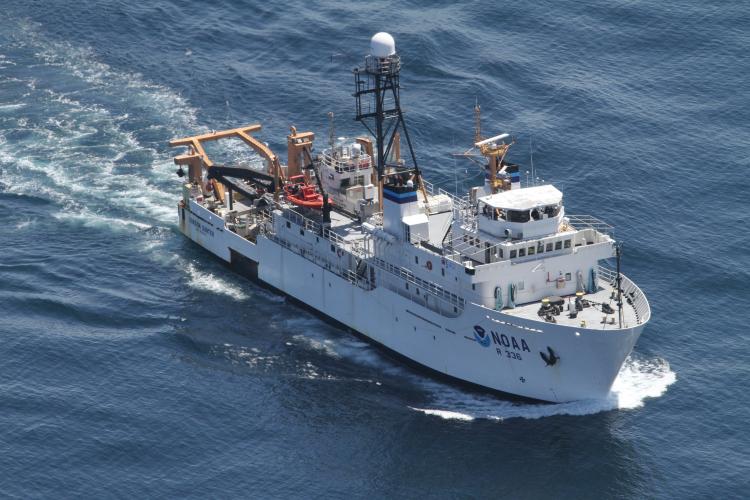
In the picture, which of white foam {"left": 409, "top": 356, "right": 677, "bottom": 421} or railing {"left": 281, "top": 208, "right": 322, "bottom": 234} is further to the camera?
railing {"left": 281, "top": 208, "right": 322, "bottom": 234}

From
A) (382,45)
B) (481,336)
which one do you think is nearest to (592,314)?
(481,336)

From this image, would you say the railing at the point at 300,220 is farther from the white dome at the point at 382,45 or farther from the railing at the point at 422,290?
the white dome at the point at 382,45

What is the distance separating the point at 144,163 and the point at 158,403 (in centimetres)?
3822

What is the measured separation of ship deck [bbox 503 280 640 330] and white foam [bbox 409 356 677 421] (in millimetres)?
4928

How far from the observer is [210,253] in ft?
364

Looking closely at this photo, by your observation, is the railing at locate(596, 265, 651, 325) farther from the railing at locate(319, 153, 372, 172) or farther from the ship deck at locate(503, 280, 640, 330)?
the railing at locate(319, 153, 372, 172)

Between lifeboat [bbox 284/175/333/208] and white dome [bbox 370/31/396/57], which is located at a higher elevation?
white dome [bbox 370/31/396/57]

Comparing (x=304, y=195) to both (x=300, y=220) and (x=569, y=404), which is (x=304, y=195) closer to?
(x=300, y=220)

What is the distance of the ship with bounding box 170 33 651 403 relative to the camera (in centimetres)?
8625

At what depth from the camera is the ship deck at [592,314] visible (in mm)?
85438

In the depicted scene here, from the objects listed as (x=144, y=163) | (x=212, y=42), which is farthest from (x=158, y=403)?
(x=212, y=42)

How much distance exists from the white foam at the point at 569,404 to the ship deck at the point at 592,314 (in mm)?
4928

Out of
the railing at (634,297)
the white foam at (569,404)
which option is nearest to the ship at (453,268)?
the railing at (634,297)

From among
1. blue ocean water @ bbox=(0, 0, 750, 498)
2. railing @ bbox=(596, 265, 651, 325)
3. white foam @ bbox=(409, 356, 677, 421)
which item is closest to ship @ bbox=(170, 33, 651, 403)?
railing @ bbox=(596, 265, 651, 325)
